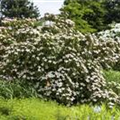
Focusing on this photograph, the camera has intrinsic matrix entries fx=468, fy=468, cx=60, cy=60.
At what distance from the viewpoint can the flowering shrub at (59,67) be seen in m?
9.77

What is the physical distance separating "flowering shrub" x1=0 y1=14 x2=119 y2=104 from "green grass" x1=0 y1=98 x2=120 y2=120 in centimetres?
184

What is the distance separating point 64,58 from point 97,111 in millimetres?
3986

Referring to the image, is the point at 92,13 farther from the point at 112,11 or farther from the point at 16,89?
the point at 16,89

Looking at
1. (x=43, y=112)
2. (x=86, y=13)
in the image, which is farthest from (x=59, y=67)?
(x=86, y=13)

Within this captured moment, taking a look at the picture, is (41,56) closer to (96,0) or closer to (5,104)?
(5,104)

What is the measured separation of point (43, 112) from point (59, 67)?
283 cm

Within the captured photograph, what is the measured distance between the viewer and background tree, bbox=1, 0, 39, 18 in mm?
31234

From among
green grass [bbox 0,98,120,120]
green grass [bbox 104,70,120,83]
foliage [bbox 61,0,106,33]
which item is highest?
foliage [bbox 61,0,106,33]

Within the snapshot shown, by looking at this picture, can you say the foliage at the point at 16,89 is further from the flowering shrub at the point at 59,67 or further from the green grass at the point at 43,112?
the green grass at the point at 43,112

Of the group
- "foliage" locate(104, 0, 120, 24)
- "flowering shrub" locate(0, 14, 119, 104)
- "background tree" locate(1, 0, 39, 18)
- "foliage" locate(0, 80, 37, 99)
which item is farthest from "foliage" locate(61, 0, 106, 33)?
"foliage" locate(0, 80, 37, 99)

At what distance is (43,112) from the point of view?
7.32 metres

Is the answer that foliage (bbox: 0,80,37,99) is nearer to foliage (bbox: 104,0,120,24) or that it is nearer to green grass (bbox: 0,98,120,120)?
green grass (bbox: 0,98,120,120)

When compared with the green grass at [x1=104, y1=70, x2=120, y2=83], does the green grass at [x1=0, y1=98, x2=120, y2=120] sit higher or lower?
lower

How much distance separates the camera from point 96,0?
97.1ft
